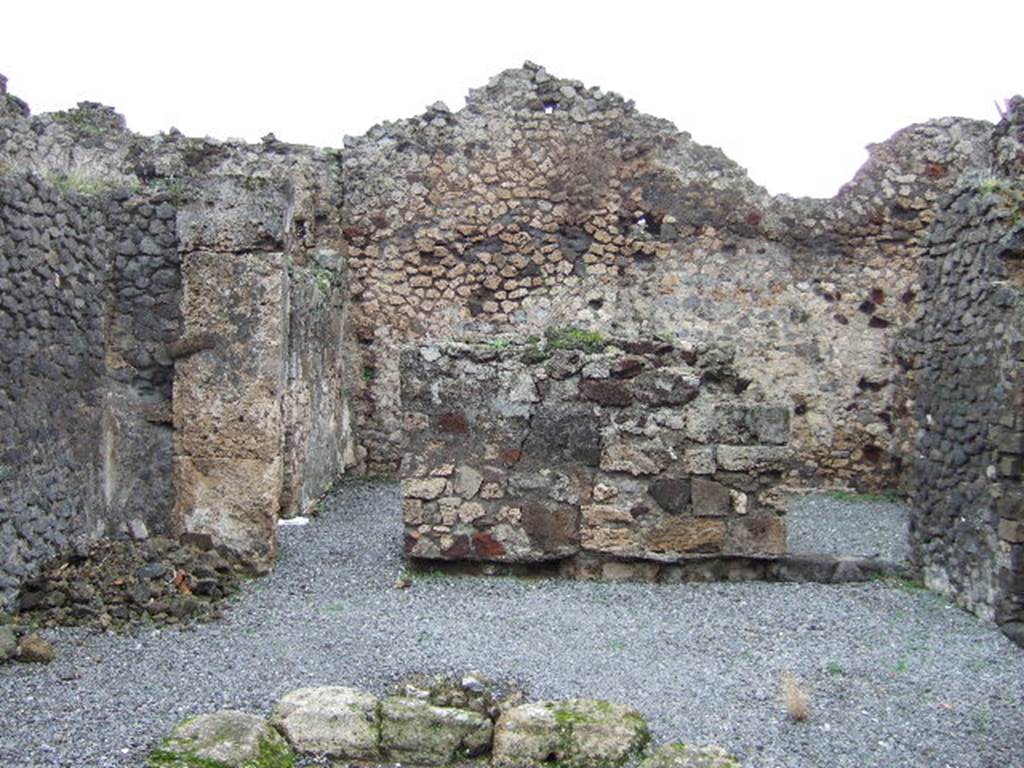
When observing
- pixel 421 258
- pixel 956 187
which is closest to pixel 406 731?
pixel 956 187

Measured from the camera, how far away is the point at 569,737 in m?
4.41

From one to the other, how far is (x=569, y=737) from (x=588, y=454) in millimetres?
3327

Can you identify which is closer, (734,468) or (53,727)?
(53,727)

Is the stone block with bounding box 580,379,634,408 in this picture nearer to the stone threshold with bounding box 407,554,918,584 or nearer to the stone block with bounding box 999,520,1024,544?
the stone threshold with bounding box 407,554,918,584

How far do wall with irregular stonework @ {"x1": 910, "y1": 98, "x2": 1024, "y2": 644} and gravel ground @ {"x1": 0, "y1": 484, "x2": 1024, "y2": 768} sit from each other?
1.20ft

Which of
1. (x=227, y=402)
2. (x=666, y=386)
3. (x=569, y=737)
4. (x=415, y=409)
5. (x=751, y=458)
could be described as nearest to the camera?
(x=569, y=737)

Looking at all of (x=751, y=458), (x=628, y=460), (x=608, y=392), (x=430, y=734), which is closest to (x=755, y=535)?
(x=751, y=458)

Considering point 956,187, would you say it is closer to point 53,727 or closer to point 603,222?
point 603,222

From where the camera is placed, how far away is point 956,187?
7645 mm

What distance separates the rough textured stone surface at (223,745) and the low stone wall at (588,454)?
10.5 feet

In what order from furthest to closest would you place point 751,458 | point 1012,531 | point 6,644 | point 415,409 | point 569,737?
point 415,409
point 751,458
point 1012,531
point 6,644
point 569,737

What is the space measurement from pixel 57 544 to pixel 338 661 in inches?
92.8

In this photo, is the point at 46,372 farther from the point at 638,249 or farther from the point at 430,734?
the point at 638,249

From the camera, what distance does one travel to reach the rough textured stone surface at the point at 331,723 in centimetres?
442
